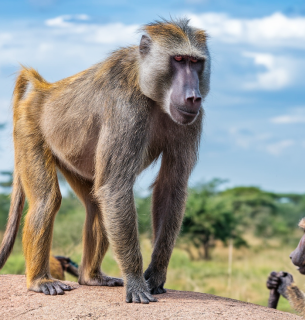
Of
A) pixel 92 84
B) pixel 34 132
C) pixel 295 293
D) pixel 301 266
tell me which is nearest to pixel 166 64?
pixel 92 84

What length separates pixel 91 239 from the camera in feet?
22.0

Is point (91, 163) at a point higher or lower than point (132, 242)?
higher

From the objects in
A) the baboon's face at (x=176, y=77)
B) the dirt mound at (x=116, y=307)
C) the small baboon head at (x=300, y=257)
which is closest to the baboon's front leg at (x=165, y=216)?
the dirt mound at (x=116, y=307)

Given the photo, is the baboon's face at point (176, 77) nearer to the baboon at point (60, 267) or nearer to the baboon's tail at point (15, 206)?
the baboon's tail at point (15, 206)

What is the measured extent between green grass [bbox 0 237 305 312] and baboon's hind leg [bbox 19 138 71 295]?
13.6ft

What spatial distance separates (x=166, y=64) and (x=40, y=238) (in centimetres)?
253

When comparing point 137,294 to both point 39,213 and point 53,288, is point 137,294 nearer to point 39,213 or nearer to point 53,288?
point 53,288

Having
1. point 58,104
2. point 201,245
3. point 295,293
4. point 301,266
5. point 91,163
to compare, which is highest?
point 58,104

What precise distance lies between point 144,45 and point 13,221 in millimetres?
2998

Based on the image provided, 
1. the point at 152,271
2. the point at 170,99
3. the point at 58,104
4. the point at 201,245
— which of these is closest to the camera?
the point at 170,99

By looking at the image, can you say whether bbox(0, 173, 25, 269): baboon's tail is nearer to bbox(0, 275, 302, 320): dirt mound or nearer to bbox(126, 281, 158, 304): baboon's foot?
bbox(0, 275, 302, 320): dirt mound

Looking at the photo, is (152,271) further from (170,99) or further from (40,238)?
(170,99)

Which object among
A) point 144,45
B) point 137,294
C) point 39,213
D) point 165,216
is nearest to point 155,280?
point 137,294

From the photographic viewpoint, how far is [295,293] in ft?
21.6
